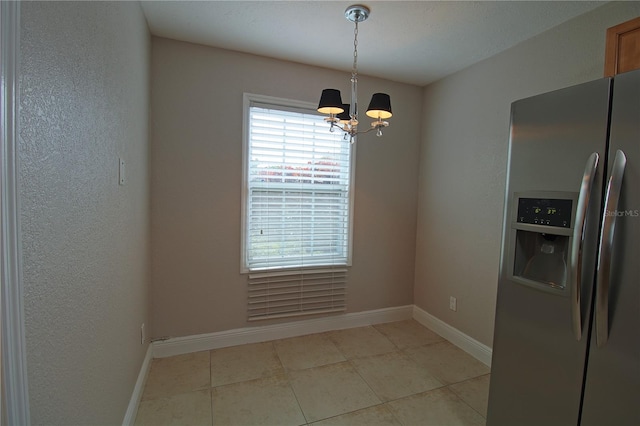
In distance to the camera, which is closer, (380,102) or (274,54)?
(380,102)

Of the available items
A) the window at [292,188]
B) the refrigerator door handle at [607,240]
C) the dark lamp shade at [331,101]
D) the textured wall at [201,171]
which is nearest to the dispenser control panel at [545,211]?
the refrigerator door handle at [607,240]

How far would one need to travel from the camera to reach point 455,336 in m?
2.84

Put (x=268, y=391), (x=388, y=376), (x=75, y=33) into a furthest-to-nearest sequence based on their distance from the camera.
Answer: (x=388, y=376)
(x=268, y=391)
(x=75, y=33)

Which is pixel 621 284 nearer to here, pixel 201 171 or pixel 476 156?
pixel 476 156

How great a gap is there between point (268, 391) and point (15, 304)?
184 centimetres

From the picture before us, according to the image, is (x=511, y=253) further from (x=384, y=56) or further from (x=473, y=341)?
(x=384, y=56)

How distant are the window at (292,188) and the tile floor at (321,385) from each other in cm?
78

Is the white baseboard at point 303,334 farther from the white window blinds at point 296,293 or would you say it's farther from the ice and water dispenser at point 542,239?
the ice and water dispenser at point 542,239

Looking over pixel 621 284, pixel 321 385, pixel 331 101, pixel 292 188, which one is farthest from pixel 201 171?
pixel 621 284

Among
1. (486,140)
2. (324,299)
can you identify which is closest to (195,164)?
(324,299)

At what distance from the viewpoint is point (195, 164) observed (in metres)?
2.51

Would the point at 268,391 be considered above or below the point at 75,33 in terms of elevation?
below

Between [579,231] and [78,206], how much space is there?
186 cm

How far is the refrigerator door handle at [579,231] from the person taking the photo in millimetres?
1166
